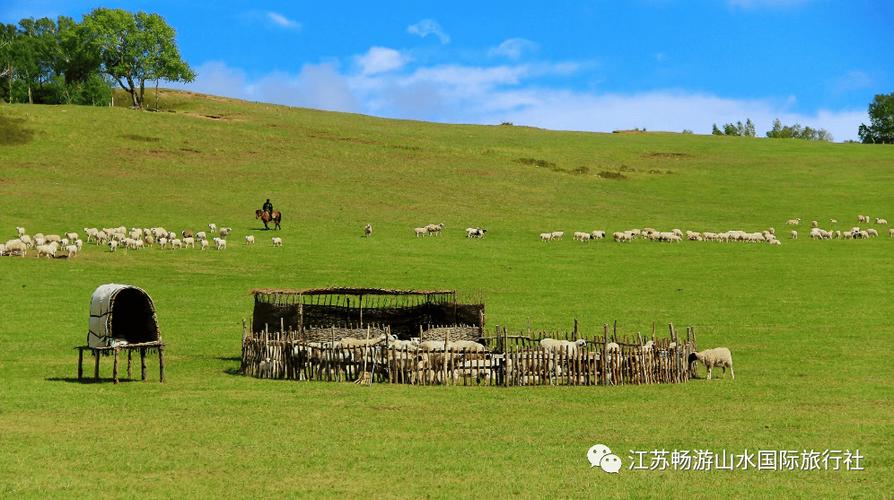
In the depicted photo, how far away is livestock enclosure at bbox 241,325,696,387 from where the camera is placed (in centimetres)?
2589

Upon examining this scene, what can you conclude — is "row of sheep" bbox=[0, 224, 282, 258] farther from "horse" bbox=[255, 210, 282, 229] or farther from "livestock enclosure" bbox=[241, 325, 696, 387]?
"livestock enclosure" bbox=[241, 325, 696, 387]

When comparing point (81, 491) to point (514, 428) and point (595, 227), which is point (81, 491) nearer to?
point (514, 428)

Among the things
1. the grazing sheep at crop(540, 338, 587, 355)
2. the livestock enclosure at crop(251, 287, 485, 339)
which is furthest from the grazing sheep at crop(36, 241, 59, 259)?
the grazing sheep at crop(540, 338, 587, 355)

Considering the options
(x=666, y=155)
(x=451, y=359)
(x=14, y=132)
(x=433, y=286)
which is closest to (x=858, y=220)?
(x=666, y=155)

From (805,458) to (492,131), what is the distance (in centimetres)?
11180

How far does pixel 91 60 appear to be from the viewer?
126 m

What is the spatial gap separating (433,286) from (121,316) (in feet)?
64.5

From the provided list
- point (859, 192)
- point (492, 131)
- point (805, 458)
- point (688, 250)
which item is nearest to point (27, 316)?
point (805, 458)

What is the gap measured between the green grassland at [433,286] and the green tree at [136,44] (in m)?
7.19

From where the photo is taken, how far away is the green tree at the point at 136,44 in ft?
393

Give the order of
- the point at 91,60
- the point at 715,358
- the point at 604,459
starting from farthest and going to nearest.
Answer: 1. the point at 91,60
2. the point at 715,358
3. the point at 604,459

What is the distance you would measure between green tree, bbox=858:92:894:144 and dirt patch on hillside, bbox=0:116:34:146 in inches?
5292

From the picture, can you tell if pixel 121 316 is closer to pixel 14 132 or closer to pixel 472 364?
pixel 472 364

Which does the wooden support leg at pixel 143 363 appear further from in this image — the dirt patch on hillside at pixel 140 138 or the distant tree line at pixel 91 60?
the distant tree line at pixel 91 60
